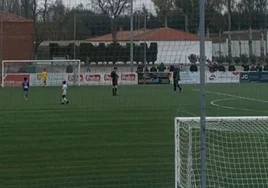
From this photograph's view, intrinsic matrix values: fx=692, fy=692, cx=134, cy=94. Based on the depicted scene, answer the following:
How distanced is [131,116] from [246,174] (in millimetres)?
12779

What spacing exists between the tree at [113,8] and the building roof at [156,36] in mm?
298

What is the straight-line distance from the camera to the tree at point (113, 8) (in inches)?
584

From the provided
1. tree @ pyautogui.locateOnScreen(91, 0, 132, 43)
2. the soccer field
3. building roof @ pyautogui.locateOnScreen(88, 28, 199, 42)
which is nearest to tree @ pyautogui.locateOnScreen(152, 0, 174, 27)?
building roof @ pyautogui.locateOnScreen(88, 28, 199, 42)

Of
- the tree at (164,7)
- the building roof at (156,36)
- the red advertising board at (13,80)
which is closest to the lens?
the tree at (164,7)

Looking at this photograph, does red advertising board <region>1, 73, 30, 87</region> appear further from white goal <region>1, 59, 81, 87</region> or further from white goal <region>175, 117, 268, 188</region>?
white goal <region>175, 117, 268, 188</region>

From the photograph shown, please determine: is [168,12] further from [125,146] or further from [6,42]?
[6,42]

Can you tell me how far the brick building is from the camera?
24273 mm

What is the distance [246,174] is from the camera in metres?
12.2

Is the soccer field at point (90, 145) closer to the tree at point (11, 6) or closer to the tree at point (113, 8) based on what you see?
the tree at point (113, 8)

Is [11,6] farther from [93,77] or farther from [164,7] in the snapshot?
[93,77]

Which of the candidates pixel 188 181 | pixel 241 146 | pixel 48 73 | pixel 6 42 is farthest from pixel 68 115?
pixel 48 73

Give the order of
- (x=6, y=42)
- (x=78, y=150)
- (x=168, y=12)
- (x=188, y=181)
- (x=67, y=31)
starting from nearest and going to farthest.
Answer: (x=188, y=181) → (x=168, y=12) → (x=78, y=150) → (x=67, y=31) → (x=6, y=42)

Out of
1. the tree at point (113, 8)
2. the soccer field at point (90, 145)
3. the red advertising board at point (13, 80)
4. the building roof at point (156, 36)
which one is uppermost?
the tree at point (113, 8)

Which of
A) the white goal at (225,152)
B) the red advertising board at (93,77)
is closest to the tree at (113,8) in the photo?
the white goal at (225,152)
